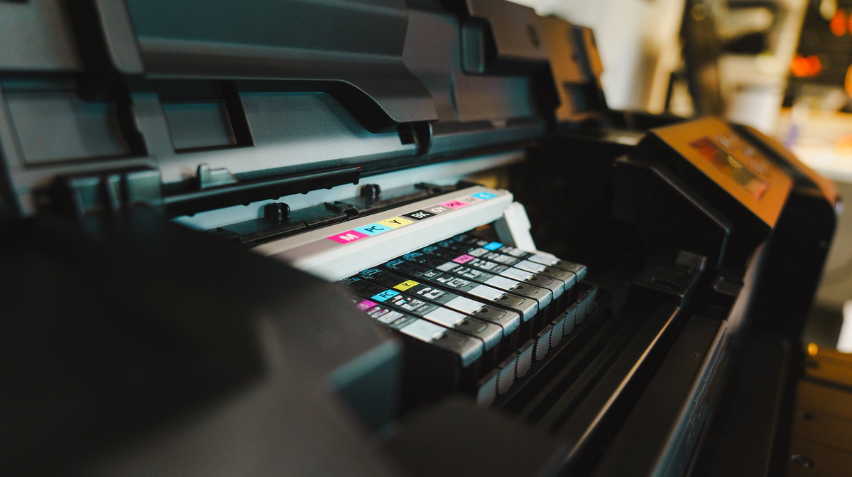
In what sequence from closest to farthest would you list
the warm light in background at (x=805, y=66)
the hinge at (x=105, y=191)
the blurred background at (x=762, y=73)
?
the hinge at (x=105, y=191) < the blurred background at (x=762, y=73) < the warm light in background at (x=805, y=66)

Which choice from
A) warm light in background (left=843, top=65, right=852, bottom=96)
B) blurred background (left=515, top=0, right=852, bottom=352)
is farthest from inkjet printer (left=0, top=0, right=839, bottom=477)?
warm light in background (left=843, top=65, right=852, bottom=96)

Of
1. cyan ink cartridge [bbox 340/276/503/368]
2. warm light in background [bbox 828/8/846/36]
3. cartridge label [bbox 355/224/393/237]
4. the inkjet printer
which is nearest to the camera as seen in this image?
the inkjet printer

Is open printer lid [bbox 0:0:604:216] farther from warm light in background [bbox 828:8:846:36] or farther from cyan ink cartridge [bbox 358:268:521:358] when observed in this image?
warm light in background [bbox 828:8:846:36]

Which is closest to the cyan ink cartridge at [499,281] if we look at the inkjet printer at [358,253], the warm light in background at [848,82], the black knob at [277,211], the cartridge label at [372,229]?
the inkjet printer at [358,253]

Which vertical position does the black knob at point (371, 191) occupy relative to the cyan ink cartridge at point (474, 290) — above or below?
above

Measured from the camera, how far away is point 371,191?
897 mm

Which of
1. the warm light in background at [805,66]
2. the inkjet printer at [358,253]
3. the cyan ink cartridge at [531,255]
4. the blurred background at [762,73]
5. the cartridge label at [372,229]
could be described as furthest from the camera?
the warm light in background at [805,66]

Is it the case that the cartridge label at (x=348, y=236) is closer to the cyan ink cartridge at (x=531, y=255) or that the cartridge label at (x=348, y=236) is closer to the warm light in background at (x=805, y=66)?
the cyan ink cartridge at (x=531, y=255)

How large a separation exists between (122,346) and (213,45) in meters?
0.43

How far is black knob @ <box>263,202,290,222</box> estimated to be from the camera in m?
0.73

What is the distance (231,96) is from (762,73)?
4.22 m

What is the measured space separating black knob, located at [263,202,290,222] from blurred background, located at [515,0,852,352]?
211cm

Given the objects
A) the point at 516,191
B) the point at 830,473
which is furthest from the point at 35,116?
the point at 830,473

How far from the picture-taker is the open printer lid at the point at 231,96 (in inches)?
19.3
